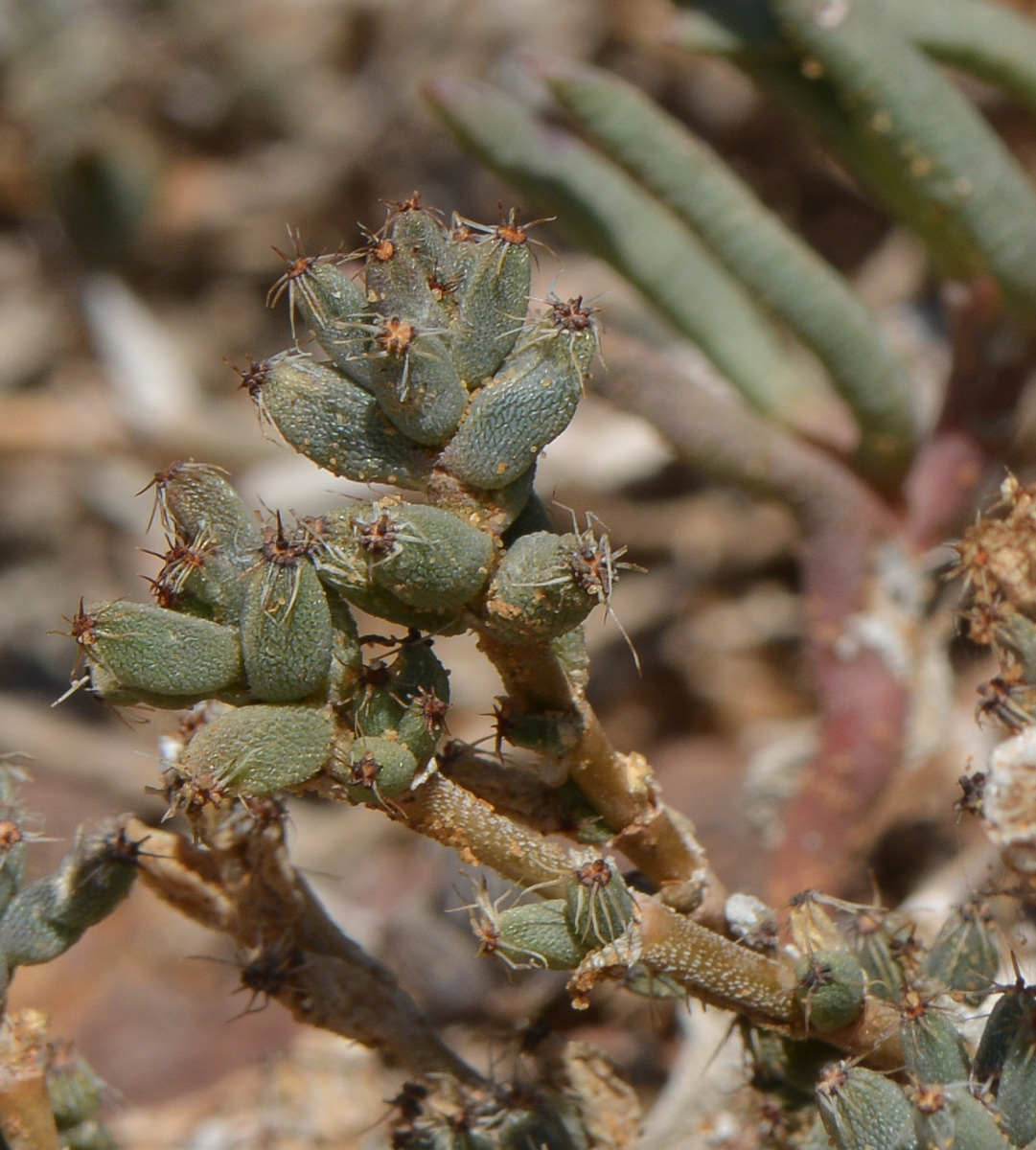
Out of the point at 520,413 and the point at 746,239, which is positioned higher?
the point at 520,413

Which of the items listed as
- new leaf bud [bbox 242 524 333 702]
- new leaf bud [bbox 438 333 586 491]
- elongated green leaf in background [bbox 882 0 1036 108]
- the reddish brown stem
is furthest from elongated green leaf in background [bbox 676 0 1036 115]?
new leaf bud [bbox 242 524 333 702]

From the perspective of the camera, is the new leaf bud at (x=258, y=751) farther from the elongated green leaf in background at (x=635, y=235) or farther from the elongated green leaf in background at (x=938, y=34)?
the elongated green leaf in background at (x=938, y=34)

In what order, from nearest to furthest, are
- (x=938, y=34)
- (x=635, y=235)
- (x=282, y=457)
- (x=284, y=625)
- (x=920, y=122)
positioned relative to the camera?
(x=284, y=625)
(x=920, y=122)
(x=938, y=34)
(x=635, y=235)
(x=282, y=457)

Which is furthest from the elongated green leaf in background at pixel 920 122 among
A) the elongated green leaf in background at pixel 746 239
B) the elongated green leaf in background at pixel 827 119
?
the elongated green leaf in background at pixel 746 239

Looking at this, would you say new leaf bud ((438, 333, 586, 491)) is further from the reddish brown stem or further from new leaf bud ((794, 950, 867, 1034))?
the reddish brown stem

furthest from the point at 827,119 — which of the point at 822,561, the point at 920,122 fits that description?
the point at 822,561

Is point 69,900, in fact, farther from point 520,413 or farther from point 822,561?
point 822,561
